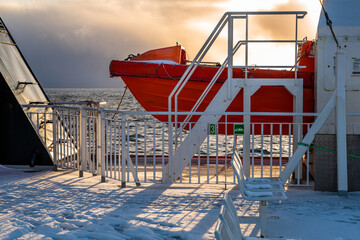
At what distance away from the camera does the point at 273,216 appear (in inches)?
196

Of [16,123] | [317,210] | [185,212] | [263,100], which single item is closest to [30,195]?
[185,212]

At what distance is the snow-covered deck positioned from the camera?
441cm

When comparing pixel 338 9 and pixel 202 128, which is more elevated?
pixel 338 9

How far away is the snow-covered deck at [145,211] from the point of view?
4414mm

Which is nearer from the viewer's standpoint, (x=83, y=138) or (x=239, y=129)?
(x=239, y=129)

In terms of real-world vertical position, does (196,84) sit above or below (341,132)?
above

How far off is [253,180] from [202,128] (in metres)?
2.71

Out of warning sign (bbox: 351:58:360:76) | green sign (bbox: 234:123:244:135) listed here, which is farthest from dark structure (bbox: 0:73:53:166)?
warning sign (bbox: 351:58:360:76)

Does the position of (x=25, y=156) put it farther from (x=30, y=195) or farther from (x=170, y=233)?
(x=170, y=233)

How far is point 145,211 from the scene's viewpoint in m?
5.21

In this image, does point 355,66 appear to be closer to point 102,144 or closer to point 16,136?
point 102,144

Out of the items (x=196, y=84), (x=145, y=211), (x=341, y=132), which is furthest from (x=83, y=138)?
(x=341, y=132)

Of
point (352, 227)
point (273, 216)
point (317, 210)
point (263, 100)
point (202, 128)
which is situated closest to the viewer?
point (352, 227)

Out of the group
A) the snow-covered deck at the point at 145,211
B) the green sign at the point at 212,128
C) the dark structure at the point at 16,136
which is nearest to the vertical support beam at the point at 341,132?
the snow-covered deck at the point at 145,211
